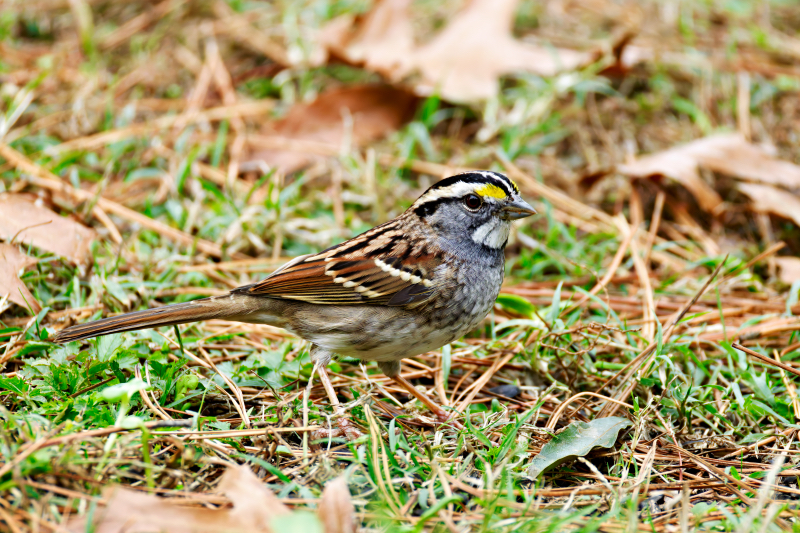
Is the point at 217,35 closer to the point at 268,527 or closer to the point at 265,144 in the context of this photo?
the point at 265,144

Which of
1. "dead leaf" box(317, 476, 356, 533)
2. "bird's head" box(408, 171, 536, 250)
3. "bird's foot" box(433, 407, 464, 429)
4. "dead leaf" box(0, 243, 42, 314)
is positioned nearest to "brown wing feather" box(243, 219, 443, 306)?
"bird's head" box(408, 171, 536, 250)

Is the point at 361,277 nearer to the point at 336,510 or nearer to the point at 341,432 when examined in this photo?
the point at 341,432

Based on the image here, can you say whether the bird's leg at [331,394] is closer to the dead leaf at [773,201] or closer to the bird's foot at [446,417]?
the bird's foot at [446,417]

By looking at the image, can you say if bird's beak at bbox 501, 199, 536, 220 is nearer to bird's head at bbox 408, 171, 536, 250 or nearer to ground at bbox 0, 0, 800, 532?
bird's head at bbox 408, 171, 536, 250

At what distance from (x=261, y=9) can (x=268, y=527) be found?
19.7 feet

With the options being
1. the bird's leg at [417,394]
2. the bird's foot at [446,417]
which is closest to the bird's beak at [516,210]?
the bird's leg at [417,394]

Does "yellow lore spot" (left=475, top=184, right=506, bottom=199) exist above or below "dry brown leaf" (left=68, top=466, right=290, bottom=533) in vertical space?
above

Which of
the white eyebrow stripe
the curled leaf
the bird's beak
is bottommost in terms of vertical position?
the curled leaf

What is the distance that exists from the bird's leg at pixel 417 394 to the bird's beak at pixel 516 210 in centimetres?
94

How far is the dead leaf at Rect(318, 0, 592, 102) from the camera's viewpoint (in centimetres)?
607

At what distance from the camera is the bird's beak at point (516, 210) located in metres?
3.77

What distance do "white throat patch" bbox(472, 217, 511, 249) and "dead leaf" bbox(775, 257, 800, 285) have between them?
1.85 meters

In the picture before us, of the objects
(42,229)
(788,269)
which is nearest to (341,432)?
(42,229)

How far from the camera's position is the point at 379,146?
5.94m
